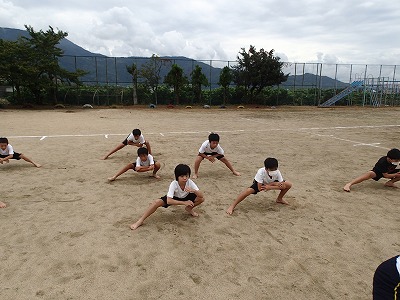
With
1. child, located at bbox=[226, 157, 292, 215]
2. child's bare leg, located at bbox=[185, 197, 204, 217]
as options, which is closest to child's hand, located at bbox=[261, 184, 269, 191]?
child, located at bbox=[226, 157, 292, 215]

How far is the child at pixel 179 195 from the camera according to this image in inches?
152

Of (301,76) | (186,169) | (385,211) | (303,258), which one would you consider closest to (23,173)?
(186,169)

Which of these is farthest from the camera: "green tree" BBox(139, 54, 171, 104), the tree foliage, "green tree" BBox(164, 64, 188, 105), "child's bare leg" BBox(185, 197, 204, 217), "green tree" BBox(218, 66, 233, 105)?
"green tree" BBox(218, 66, 233, 105)

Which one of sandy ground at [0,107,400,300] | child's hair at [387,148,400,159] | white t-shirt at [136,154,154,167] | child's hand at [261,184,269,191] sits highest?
child's hair at [387,148,400,159]

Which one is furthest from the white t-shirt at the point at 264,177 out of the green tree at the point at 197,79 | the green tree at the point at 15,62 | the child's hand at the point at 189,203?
the green tree at the point at 197,79

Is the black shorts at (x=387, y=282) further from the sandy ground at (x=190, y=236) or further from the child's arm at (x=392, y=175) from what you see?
the child's arm at (x=392, y=175)

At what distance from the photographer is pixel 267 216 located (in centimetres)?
427

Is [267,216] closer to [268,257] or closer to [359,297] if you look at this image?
[268,257]

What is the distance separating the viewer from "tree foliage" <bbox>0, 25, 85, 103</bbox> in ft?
68.9

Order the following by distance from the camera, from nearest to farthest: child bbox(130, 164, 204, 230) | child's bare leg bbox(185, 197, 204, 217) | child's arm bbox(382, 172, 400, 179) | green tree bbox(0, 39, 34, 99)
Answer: child bbox(130, 164, 204, 230) → child's bare leg bbox(185, 197, 204, 217) → child's arm bbox(382, 172, 400, 179) → green tree bbox(0, 39, 34, 99)

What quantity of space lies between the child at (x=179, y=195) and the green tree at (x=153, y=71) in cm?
2400

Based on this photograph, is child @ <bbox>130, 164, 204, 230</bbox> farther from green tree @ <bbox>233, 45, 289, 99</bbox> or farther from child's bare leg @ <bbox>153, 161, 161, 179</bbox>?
green tree @ <bbox>233, 45, 289, 99</bbox>

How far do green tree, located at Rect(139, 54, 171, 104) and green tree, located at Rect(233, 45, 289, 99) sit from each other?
6.81m

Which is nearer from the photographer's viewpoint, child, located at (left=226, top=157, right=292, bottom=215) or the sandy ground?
the sandy ground
